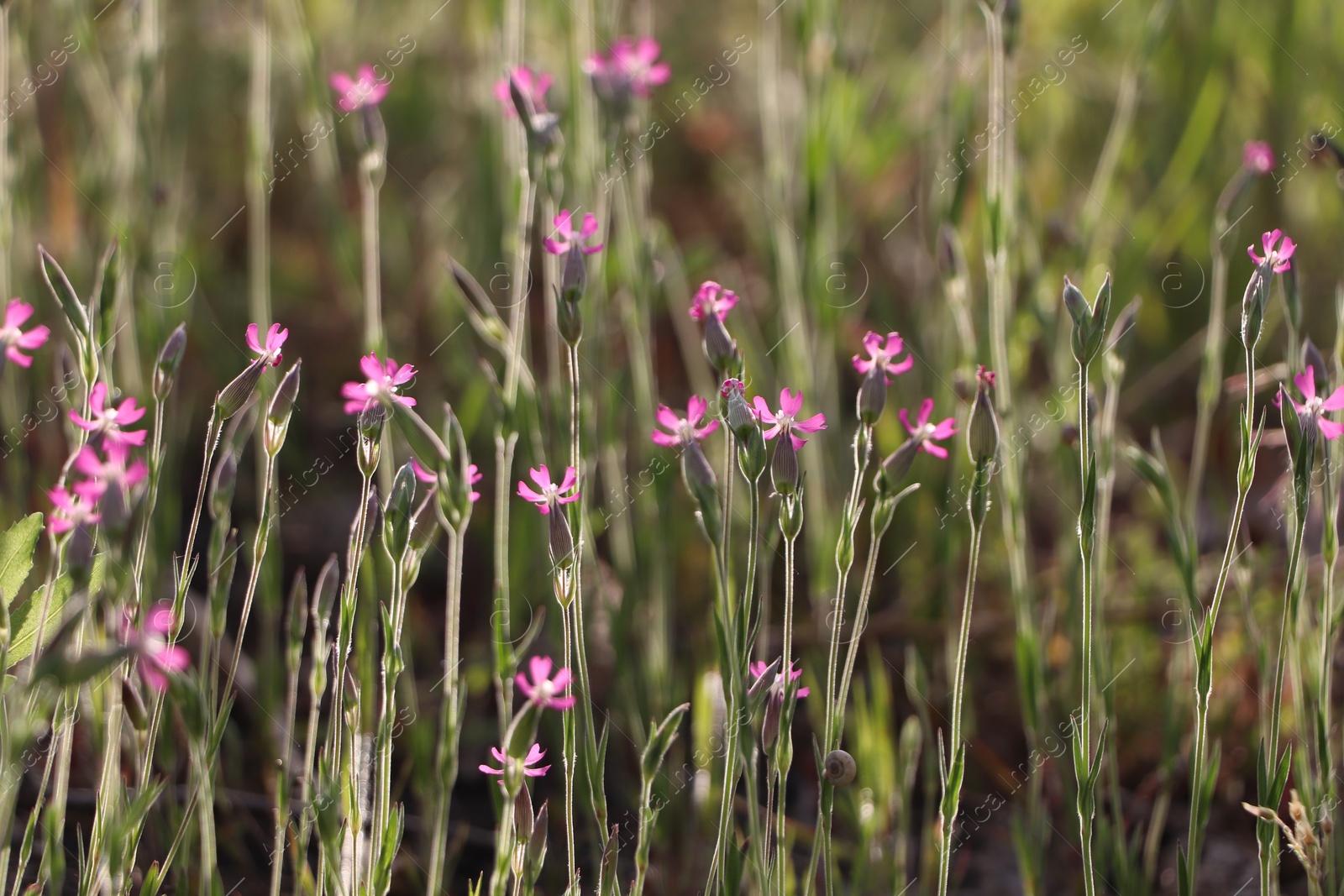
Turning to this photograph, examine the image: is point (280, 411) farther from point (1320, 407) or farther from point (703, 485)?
point (1320, 407)

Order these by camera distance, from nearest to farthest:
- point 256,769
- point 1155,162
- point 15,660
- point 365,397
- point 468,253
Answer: point 365,397
point 15,660
point 256,769
point 468,253
point 1155,162

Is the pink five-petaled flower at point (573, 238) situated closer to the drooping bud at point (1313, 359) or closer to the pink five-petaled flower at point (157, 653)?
the pink five-petaled flower at point (157, 653)

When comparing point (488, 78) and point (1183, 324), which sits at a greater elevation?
point (488, 78)

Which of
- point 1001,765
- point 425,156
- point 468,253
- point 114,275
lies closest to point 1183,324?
point 1001,765

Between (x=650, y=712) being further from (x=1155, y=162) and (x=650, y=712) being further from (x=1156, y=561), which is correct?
(x=1155, y=162)

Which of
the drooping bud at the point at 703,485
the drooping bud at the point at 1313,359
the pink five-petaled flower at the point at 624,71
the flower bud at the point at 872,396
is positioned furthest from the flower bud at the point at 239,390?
the drooping bud at the point at 1313,359

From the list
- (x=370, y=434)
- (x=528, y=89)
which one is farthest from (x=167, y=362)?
(x=528, y=89)

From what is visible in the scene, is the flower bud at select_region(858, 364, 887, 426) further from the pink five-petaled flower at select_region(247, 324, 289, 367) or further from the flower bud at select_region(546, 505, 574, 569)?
the pink five-petaled flower at select_region(247, 324, 289, 367)
